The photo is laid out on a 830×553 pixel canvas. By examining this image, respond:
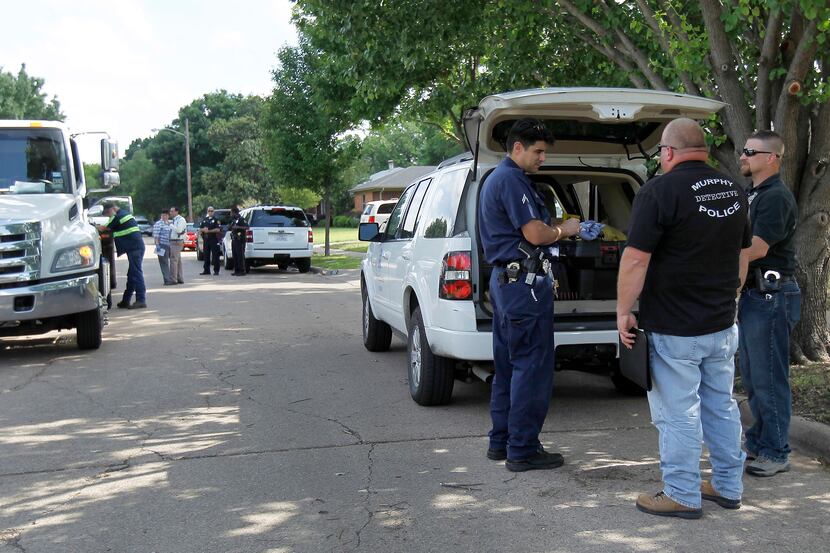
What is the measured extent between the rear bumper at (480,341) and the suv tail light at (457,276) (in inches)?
10.9

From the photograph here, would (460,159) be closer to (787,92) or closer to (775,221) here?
(775,221)

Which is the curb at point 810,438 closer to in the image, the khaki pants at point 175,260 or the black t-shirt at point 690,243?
the black t-shirt at point 690,243

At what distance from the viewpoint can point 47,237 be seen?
9242 millimetres

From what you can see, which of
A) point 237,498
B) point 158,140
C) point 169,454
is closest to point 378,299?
point 169,454

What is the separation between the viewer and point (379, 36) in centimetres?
1236

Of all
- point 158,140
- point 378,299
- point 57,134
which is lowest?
point 378,299

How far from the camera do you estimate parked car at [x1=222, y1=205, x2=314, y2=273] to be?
23.2 m

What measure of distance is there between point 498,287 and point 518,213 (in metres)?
0.48

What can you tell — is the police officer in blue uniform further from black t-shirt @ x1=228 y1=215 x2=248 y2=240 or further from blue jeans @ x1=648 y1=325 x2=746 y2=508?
black t-shirt @ x1=228 y1=215 x2=248 y2=240

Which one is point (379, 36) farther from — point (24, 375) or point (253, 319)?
point (24, 375)

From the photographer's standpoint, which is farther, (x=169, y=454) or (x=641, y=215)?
(x=169, y=454)

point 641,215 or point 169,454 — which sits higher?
point 641,215

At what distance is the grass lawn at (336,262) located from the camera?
25.0m

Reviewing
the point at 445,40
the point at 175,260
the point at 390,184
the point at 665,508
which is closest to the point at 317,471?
the point at 665,508
